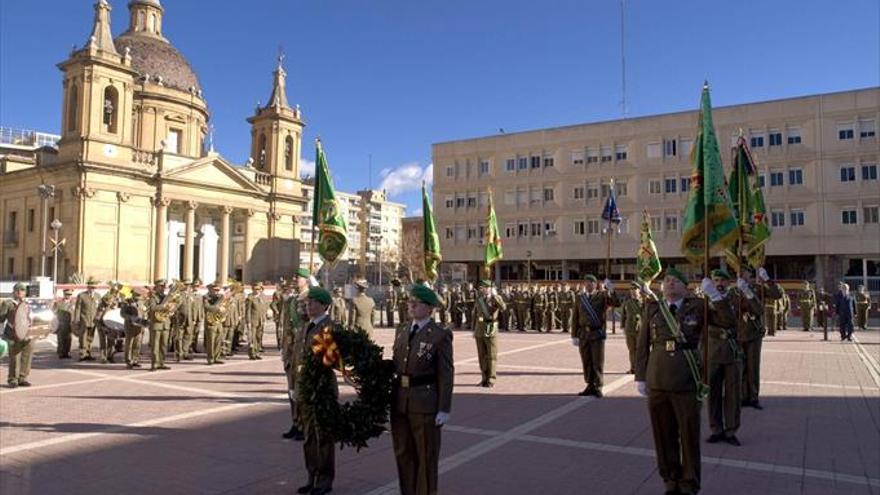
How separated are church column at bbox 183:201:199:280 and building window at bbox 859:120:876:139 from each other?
48.7 m

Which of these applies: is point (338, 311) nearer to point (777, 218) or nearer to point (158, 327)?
point (158, 327)

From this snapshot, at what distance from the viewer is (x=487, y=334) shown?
12836 mm

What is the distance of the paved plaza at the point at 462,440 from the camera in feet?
21.4

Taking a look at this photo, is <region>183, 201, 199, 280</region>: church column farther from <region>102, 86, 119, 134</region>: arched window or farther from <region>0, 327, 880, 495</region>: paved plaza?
<region>0, 327, 880, 495</region>: paved plaza

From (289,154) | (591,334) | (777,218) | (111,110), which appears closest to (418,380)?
(591,334)

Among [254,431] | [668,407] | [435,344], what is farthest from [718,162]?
[254,431]

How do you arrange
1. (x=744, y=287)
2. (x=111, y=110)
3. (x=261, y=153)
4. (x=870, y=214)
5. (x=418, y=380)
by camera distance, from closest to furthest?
(x=418, y=380) → (x=744, y=287) → (x=111, y=110) → (x=870, y=214) → (x=261, y=153)

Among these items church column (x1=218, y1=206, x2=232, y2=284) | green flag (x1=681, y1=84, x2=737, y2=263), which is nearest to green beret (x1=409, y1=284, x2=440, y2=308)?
green flag (x1=681, y1=84, x2=737, y2=263)

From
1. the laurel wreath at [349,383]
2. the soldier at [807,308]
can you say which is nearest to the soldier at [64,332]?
the laurel wreath at [349,383]

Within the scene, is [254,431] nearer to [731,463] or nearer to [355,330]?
[355,330]

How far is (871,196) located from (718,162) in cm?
4878

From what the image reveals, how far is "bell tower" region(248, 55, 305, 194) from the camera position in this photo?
189ft

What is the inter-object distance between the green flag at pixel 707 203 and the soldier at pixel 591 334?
4101 mm

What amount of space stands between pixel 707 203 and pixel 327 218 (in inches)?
271
